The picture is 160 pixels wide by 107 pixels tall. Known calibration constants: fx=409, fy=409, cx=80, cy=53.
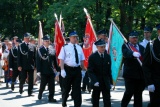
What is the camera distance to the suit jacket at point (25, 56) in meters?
14.7

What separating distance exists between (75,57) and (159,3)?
55.3 feet

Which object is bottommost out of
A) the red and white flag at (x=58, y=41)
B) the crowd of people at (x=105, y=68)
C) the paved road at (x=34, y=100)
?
the paved road at (x=34, y=100)

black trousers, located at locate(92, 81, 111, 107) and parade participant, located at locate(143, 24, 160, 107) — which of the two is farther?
black trousers, located at locate(92, 81, 111, 107)

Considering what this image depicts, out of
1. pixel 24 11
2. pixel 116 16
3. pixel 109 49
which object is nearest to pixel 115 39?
pixel 109 49

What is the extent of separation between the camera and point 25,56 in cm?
1488

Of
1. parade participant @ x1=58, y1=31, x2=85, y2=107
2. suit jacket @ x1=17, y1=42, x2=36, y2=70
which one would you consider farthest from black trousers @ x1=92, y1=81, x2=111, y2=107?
suit jacket @ x1=17, y1=42, x2=36, y2=70

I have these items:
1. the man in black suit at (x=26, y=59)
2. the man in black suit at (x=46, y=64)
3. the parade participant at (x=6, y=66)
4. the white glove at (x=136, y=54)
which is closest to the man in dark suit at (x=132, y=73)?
the white glove at (x=136, y=54)

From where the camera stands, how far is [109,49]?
1137 centimetres

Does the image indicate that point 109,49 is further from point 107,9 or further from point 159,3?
point 107,9

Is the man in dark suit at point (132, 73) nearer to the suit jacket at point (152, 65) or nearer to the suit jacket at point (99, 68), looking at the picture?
the suit jacket at point (99, 68)

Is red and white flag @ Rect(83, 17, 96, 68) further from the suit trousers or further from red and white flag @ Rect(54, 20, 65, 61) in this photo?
the suit trousers

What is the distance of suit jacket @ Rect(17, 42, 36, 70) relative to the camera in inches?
578

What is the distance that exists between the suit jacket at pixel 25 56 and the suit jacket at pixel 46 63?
130 cm

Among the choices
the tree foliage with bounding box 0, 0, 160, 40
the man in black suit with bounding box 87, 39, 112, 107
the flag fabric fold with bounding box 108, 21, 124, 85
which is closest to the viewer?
the man in black suit with bounding box 87, 39, 112, 107
